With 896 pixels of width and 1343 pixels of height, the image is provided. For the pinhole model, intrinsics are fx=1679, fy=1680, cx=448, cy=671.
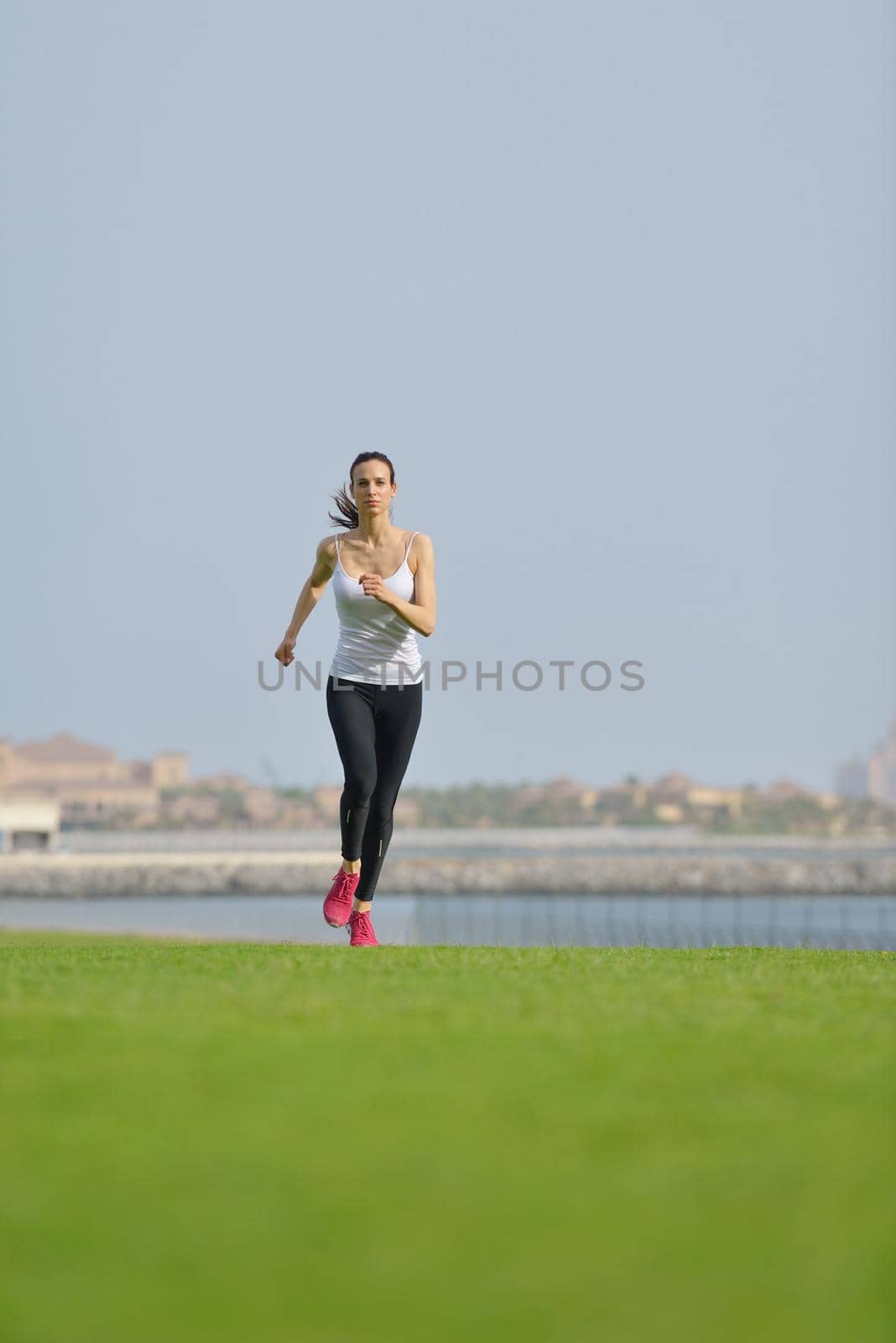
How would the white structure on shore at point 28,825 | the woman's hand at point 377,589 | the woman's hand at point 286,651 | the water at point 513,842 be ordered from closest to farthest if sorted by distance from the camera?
the woman's hand at point 377,589, the woman's hand at point 286,651, the white structure on shore at point 28,825, the water at point 513,842

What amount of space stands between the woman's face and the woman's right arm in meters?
0.25

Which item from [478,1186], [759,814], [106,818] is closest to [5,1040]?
[478,1186]

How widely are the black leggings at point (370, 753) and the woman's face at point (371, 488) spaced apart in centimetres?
84

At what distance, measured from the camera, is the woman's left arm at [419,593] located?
762 cm

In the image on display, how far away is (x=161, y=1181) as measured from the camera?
8.12 feet

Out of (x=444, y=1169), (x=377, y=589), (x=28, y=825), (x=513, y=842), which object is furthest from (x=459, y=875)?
(x=444, y=1169)

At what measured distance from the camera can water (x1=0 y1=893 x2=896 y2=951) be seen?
45.9m

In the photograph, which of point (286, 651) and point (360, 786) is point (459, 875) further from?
point (360, 786)

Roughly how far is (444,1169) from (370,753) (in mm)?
5357

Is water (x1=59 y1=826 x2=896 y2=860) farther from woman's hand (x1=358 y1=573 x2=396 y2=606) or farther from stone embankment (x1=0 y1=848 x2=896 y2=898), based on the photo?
woman's hand (x1=358 y1=573 x2=396 y2=606)

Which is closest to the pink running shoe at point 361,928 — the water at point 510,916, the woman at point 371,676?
the woman at point 371,676

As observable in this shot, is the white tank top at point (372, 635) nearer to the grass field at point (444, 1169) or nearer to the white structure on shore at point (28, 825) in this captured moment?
the grass field at point (444, 1169)

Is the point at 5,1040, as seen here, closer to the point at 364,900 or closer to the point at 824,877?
the point at 364,900

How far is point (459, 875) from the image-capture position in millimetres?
72688
